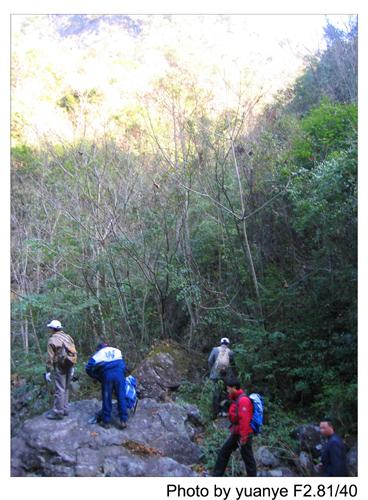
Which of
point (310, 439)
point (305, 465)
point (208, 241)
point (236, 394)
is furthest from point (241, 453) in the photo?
point (208, 241)

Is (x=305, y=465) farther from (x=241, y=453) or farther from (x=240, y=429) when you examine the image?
(x=240, y=429)

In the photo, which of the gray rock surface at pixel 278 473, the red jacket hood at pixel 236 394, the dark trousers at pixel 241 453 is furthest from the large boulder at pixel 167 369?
the red jacket hood at pixel 236 394

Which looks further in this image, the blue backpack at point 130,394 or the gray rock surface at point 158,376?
the gray rock surface at point 158,376

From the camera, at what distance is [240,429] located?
646 centimetres

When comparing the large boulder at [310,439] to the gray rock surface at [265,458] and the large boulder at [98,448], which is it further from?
the large boulder at [98,448]

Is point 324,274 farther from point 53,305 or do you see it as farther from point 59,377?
point 53,305

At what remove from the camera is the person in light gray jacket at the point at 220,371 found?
31.5 feet

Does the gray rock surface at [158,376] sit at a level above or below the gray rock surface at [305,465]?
above

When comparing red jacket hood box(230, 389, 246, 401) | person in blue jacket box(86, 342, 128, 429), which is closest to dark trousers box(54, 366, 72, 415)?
person in blue jacket box(86, 342, 128, 429)

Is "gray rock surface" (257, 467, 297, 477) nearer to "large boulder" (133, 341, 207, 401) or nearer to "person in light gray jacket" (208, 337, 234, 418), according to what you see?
"person in light gray jacket" (208, 337, 234, 418)

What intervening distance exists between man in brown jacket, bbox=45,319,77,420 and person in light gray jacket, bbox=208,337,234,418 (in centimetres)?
293

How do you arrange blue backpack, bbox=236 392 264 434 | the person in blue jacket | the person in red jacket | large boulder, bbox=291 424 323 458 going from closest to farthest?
the person in red jacket → blue backpack, bbox=236 392 264 434 → the person in blue jacket → large boulder, bbox=291 424 323 458

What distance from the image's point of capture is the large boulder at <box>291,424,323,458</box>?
7991mm

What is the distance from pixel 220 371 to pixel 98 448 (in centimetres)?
305
